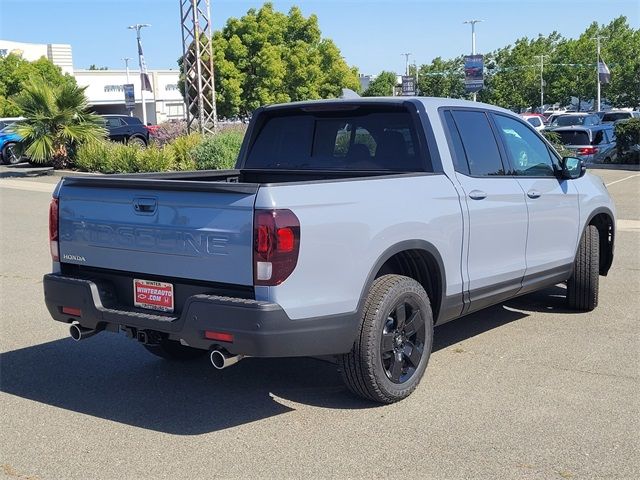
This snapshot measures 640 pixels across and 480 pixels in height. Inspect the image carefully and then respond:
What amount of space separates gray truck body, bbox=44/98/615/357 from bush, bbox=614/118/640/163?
18.2 meters

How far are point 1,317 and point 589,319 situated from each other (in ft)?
17.6

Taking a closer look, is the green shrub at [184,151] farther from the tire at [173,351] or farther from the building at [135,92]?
the building at [135,92]

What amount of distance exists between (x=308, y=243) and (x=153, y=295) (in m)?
1.07

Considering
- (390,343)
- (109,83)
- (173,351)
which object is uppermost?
(109,83)

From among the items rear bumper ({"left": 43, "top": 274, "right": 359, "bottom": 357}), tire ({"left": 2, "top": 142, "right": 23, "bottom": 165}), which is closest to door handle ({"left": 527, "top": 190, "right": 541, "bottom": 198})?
rear bumper ({"left": 43, "top": 274, "right": 359, "bottom": 357})

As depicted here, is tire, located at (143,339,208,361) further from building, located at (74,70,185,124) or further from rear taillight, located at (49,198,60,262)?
building, located at (74,70,185,124)

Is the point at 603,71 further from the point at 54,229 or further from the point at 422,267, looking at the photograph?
the point at 54,229

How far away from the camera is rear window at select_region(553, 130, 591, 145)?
21.6 meters

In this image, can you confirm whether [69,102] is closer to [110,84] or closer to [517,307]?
[517,307]

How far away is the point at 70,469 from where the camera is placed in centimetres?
410

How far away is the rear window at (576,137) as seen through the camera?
21641mm

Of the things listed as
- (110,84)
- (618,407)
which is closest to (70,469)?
(618,407)

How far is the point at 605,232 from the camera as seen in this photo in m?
7.65

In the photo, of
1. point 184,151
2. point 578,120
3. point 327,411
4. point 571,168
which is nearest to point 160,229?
point 327,411
